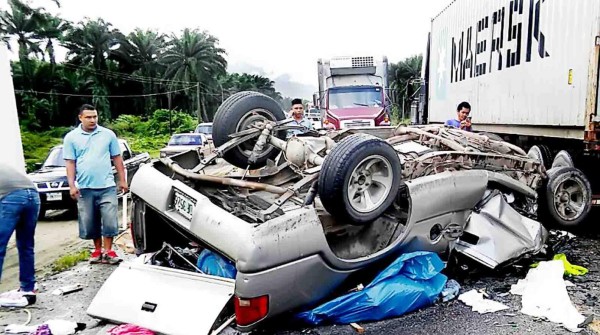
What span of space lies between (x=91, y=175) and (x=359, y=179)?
9.93 feet

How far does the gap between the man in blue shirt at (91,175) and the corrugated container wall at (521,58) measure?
518 cm

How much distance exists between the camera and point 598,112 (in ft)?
18.6

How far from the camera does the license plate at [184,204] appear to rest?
3.49 m

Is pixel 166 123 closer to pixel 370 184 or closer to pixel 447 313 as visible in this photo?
pixel 370 184

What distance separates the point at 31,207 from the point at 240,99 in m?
1.95

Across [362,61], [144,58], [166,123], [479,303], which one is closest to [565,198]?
[479,303]

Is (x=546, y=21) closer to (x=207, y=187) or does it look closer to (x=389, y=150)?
(x=389, y=150)

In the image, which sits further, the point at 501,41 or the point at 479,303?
the point at 501,41

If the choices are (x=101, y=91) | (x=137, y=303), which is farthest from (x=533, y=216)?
(x=101, y=91)

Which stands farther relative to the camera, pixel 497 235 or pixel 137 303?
pixel 497 235

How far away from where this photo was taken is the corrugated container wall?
6016 mm

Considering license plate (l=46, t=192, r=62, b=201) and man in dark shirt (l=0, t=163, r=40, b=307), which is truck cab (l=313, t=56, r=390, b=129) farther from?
man in dark shirt (l=0, t=163, r=40, b=307)

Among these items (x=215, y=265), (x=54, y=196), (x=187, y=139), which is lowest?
(x=54, y=196)

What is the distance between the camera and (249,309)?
3016 mm
